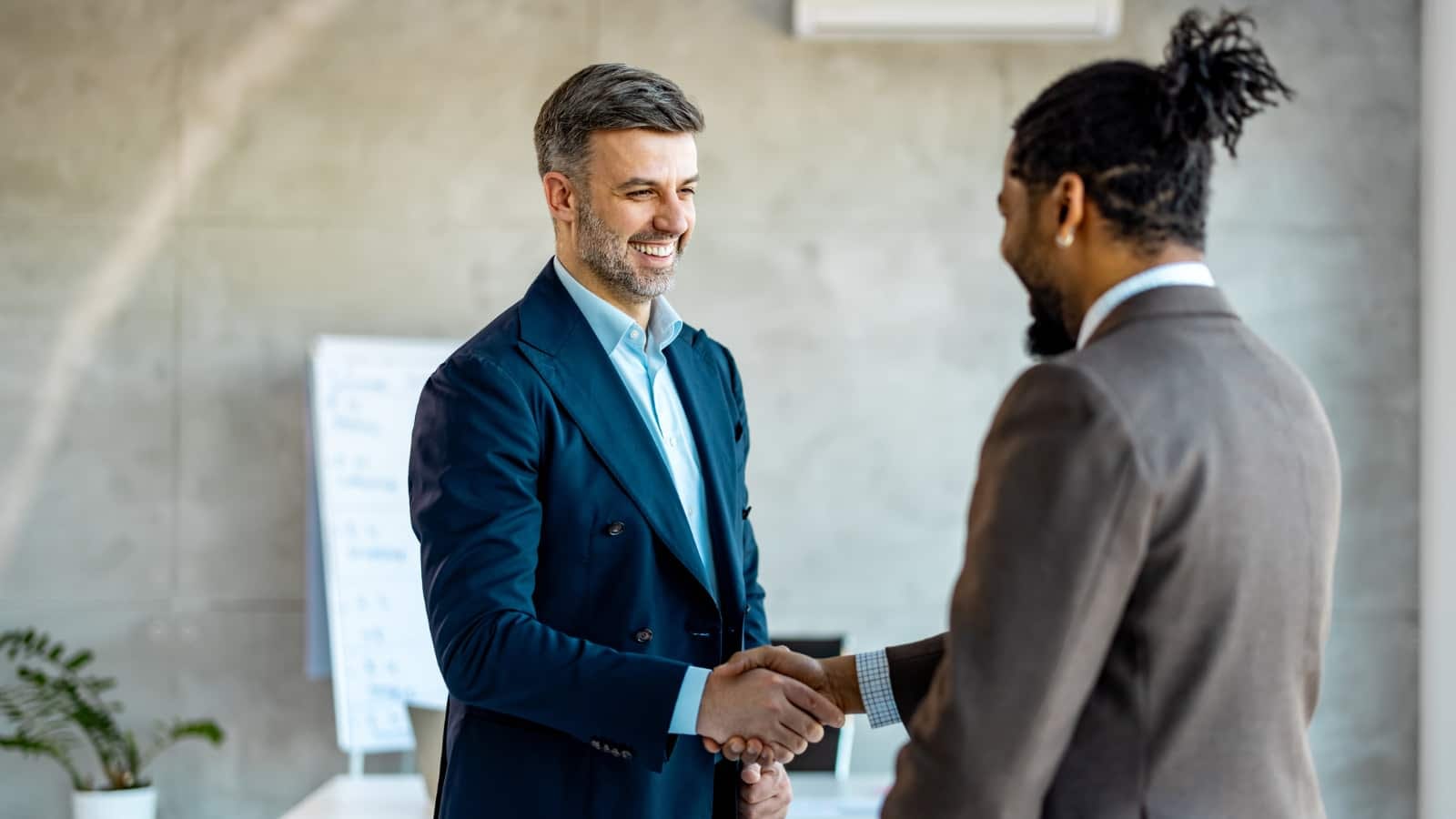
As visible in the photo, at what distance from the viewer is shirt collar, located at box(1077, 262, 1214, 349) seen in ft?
4.83

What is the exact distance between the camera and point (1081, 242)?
1493 mm

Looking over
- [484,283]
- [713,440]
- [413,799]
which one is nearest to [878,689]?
[713,440]

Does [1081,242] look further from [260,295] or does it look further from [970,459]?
[260,295]

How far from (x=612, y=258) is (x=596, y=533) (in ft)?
1.37

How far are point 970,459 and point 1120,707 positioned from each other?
3.48 m

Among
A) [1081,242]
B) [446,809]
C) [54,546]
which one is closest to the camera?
[1081,242]

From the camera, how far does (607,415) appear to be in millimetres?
1954

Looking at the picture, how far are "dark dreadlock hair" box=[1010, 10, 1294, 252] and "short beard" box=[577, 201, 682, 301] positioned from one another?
29.5 inches

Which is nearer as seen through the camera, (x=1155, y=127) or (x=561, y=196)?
(x=1155, y=127)

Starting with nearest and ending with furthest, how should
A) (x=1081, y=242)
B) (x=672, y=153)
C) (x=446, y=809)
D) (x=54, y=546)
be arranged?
(x=1081, y=242) → (x=446, y=809) → (x=672, y=153) → (x=54, y=546)

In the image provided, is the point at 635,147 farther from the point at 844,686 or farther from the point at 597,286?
the point at 844,686

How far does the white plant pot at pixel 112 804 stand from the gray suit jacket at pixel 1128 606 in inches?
138

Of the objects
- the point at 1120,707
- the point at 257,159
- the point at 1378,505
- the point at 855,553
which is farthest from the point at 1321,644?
the point at 257,159

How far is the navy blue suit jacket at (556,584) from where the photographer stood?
1810mm
